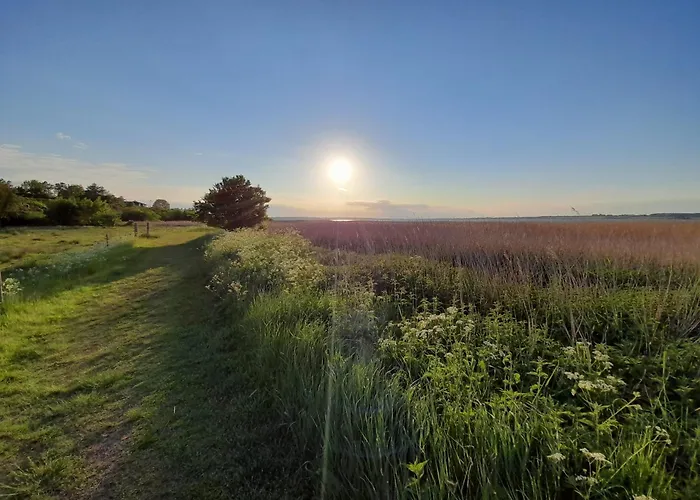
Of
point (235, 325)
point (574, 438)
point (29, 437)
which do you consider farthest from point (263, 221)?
point (574, 438)

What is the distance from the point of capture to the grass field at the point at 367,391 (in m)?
1.76

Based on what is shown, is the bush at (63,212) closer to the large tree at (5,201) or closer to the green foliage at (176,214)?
the large tree at (5,201)

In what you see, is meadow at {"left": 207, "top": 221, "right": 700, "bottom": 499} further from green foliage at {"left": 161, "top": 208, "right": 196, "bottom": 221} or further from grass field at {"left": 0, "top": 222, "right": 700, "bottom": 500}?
green foliage at {"left": 161, "top": 208, "right": 196, "bottom": 221}

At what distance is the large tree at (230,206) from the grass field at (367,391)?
20.2 metres

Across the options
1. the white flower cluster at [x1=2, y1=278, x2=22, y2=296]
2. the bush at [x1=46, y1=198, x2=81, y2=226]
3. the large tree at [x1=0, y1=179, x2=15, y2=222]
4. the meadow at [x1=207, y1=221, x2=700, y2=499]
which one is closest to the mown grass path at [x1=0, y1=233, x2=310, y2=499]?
the meadow at [x1=207, y1=221, x2=700, y2=499]

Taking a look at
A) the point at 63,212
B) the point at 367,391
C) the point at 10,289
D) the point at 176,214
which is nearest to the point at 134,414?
the point at 367,391

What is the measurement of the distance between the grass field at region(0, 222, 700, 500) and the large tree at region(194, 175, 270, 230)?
20176 mm

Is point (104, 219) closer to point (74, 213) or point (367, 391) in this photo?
point (74, 213)

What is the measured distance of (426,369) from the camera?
2.82 m

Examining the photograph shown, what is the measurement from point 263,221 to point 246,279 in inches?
853

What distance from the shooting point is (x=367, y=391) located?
2.33 m

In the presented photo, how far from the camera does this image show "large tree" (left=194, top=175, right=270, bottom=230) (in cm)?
2625

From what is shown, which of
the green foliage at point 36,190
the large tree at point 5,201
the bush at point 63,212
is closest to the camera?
the large tree at point 5,201

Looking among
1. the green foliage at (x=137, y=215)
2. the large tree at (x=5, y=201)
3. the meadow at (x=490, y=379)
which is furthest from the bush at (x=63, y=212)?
the meadow at (x=490, y=379)
